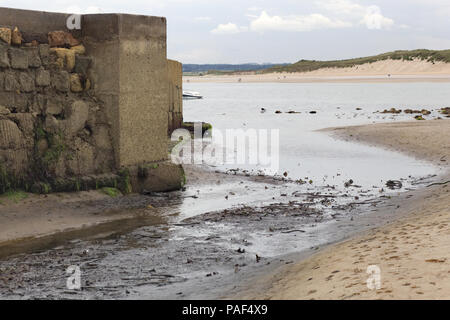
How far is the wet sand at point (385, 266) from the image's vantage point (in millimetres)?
4812

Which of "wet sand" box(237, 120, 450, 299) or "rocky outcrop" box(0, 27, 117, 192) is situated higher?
"rocky outcrop" box(0, 27, 117, 192)

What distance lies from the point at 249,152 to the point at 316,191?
20.3 feet

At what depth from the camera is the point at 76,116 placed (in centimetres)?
997

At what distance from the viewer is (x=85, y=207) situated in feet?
31.2

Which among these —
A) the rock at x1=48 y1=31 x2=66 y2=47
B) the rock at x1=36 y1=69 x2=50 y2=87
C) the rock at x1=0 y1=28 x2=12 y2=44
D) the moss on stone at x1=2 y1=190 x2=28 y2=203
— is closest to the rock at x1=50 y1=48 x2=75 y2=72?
the rock at x1=48 y1=31 x2=66 y2=47

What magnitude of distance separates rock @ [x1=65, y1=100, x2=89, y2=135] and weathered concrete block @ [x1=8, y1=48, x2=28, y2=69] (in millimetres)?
991

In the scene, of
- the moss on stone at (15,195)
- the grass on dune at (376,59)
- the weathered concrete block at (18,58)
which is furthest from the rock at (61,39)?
the grass on dune at (376,59)

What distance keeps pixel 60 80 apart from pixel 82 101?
484mm

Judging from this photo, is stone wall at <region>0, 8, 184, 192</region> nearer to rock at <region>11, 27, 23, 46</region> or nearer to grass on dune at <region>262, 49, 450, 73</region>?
rock at <region>11, 27, 23, 46</region>

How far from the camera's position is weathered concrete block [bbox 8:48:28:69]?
30.5ft

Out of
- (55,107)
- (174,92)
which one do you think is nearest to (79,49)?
(55,107)

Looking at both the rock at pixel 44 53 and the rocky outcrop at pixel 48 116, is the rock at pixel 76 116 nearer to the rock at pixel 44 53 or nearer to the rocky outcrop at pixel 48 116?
the rocky outcrop at pixel 48 116

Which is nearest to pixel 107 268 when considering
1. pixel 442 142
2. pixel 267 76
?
pixel 442 142
